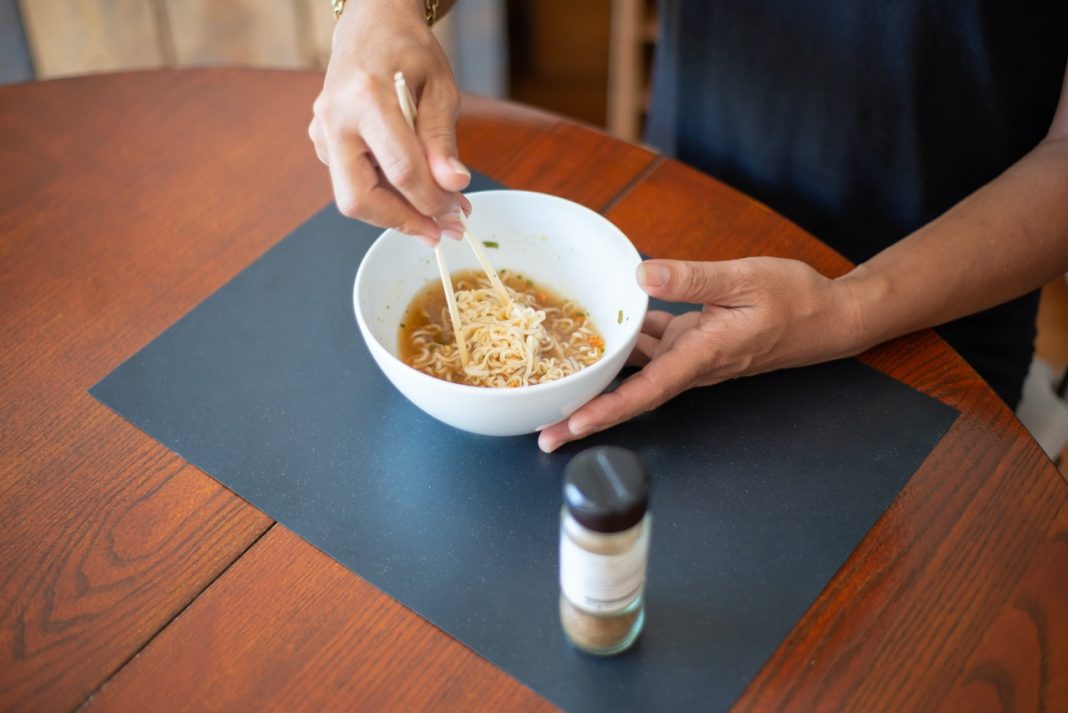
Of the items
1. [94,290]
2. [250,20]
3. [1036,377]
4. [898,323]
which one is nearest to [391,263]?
[94,290]

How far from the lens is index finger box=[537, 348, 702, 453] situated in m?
1.14

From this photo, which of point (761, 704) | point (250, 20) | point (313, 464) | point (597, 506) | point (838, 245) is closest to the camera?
point (597, 506)

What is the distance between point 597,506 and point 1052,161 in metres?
0.95

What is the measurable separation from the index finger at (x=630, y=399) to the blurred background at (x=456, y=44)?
3.47 ft

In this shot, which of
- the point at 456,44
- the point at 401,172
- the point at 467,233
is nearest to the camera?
the point at 401,172

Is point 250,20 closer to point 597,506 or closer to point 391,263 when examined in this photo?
point 391,263

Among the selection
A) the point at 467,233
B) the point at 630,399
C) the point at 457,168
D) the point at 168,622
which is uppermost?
the point at 457,168

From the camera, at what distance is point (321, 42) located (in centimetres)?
271

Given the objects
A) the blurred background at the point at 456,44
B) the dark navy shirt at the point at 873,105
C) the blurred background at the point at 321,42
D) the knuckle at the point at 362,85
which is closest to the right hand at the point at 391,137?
the knuckle at the point at 362,85

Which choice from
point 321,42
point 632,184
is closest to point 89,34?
point 321,42

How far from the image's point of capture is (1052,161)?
1358 millimetres

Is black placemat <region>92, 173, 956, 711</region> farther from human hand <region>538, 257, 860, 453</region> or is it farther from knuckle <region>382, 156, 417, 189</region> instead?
knuckle <region>382, 156, 417, 189</region>

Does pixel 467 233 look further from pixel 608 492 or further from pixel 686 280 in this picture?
pixel 608 492

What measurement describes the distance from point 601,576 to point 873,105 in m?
Result: 1.05
